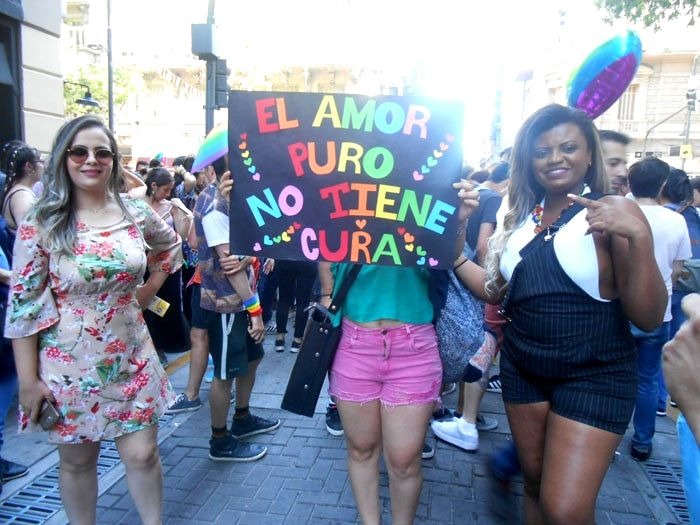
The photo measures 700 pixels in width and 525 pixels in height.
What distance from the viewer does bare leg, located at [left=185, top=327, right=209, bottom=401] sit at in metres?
4.28

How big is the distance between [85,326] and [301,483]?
1.79 meters

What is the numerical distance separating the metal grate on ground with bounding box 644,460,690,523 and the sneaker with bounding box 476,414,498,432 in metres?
1.10

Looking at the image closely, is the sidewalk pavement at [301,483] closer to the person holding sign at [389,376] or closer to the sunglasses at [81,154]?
the person holding sign at [389,376]

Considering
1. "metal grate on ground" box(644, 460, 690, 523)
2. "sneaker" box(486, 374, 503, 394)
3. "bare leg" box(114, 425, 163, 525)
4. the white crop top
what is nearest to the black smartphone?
"bare leg" box(114, 425, 163, 525)

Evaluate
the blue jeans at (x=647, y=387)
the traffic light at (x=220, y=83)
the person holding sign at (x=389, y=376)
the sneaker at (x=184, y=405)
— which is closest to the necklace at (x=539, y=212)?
the person holding sign at (x=389, y=376)

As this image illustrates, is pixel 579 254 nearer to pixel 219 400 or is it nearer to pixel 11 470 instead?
pixel 219 400

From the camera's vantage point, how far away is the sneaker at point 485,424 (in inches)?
171

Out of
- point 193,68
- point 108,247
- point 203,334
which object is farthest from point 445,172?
point 193,68

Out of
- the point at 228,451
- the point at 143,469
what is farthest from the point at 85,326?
the point at 228,451

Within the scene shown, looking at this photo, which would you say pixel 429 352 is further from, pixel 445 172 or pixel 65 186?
pixel 65 186

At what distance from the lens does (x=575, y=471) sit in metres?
2.01

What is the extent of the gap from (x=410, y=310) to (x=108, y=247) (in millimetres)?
1452

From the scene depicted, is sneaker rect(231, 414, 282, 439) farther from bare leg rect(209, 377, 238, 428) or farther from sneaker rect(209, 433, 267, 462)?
bare leg rect(209, 377, 238, 428)

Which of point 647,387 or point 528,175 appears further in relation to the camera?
point 647,387
